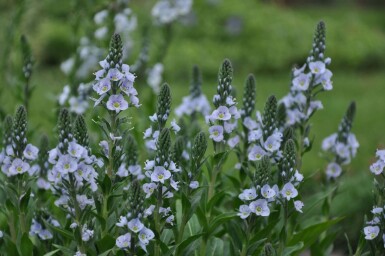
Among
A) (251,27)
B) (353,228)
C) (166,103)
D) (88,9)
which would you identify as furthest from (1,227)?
(251,27)

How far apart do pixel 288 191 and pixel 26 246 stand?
1252 mm

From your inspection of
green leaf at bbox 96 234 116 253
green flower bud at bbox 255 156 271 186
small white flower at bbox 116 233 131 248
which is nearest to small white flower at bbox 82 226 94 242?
green leaf at bbox 96 234 116 253

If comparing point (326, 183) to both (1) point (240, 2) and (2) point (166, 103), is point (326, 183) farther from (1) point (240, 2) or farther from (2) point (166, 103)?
(1) point (240, 2)

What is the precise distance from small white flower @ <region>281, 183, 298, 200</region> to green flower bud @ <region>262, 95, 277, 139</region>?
0.34 m

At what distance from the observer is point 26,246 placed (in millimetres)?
3234

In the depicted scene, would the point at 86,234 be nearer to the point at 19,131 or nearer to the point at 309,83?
the point at 19,131

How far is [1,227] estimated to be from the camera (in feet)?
12.4

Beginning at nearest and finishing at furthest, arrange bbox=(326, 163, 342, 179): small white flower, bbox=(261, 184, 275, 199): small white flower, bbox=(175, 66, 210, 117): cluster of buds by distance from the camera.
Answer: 1. bbox=(261, 184, 275, 199): small white flower
2. bbox=(326, 163, 342, 179): small white flower
3. bbox=(175, 66, 210, 117): cluster of buds

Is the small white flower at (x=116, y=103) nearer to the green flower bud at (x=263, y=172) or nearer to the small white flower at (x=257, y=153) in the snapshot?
the green flower bud at (x=263, y=172)

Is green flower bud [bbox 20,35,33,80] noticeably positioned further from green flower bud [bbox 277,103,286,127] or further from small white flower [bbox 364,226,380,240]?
small white flower [bbox 364,226,380,240]

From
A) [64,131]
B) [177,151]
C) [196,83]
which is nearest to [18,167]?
[64,131]

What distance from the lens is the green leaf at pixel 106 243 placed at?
3092mm

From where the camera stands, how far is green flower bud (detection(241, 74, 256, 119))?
347 centimetres

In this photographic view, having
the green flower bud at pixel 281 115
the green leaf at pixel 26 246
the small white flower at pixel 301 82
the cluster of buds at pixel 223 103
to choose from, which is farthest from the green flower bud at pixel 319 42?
the green leaf at pixel 26 246
